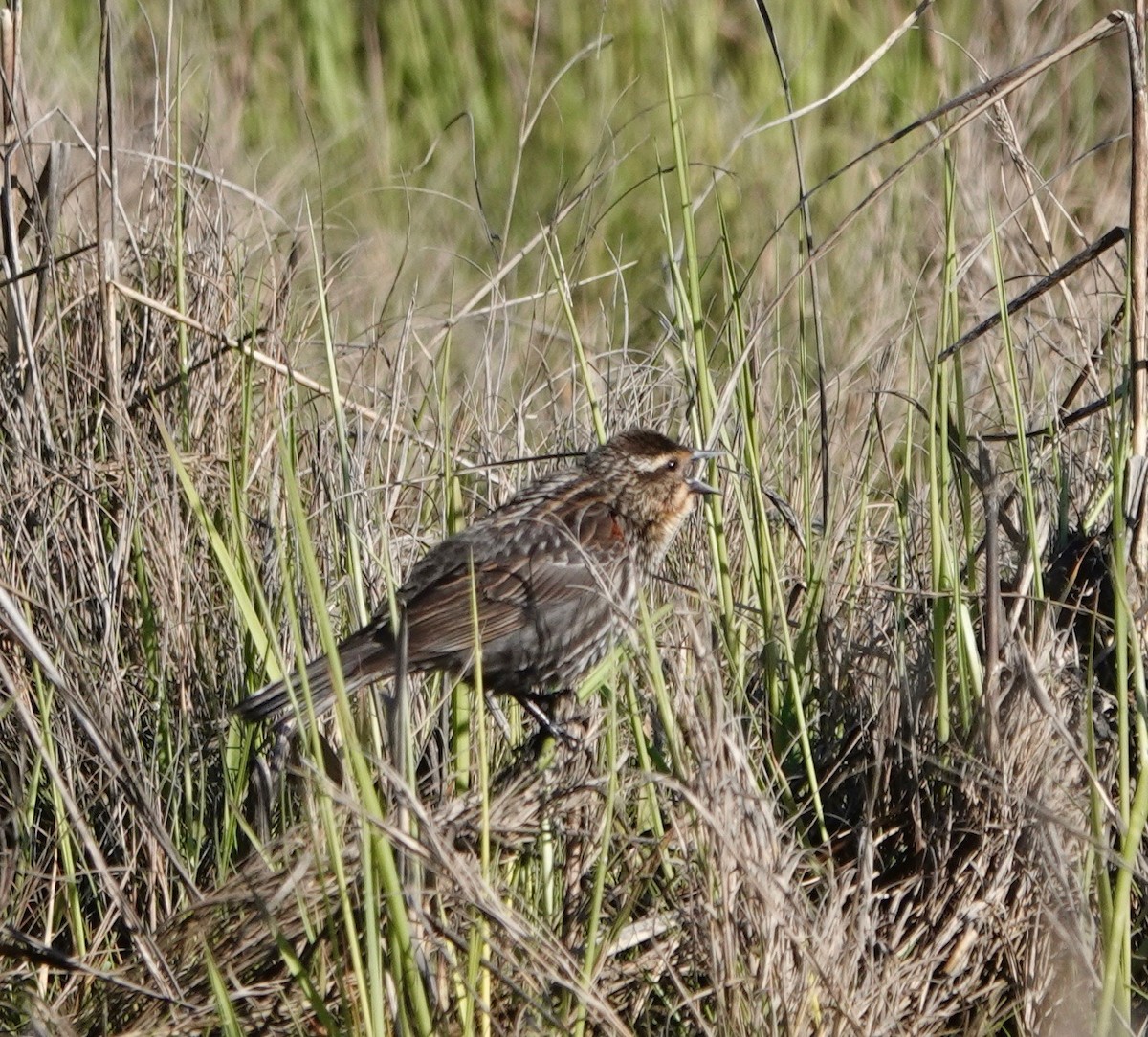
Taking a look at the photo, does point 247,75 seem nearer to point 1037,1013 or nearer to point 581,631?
point 581,631

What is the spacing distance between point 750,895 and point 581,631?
1.30 m

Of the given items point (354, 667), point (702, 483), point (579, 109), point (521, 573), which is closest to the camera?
point (354, 667)

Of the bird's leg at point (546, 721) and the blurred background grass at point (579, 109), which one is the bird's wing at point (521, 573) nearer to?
the bird's leg at point (546, 721)

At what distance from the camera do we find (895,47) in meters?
8.32

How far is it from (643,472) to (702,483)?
0.62 ft

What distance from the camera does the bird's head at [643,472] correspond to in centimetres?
423

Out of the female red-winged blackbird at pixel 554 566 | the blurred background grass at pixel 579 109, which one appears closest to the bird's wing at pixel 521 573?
the female red-winged blackbird at pixel 554 566

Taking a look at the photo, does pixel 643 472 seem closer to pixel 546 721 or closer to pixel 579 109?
pixel 546 721

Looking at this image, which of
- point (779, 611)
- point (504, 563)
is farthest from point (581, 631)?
point (779, 611)

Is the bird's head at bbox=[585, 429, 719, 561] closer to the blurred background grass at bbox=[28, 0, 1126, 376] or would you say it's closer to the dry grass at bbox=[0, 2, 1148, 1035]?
the dry grass at bbox=[0, 2, 1148, 1035]

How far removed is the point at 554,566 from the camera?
4238mm

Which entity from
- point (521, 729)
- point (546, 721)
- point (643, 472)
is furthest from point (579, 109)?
point (546, 721)

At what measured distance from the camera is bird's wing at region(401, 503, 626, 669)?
398 centimetres

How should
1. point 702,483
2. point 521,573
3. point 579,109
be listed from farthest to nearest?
1. point 579,109
2. point 521,573
3. point 702,483
